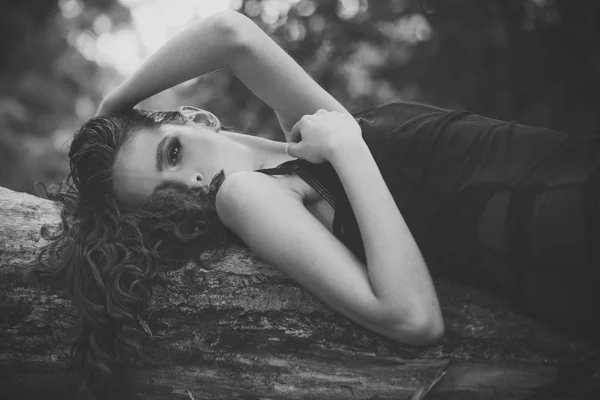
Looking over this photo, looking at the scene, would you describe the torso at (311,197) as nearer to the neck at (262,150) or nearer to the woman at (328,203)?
the woman at (328,203)

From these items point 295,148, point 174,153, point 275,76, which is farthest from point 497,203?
point 174,153

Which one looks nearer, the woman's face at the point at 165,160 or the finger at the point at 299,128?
the finger at the point at 299,128

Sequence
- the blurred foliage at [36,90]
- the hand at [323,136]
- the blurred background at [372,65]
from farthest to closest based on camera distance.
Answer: the blurred foliage at [36,90] < the blurred background at [372,65] < the hand at [323,136]

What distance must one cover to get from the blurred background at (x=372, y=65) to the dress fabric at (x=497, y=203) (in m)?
3.20

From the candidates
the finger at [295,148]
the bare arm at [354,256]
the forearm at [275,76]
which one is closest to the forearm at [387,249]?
the bare arm at [354,256]

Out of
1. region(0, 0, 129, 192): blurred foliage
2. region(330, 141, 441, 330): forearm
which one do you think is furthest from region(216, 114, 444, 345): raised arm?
region(0, 0, 129, 192): blurred foliage

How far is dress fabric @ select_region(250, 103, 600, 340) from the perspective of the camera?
5.33ft

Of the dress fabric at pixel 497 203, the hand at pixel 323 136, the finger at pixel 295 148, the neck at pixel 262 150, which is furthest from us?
the neck at pixel 262 150

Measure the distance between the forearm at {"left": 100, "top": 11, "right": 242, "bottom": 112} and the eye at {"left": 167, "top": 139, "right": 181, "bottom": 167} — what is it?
0.38m

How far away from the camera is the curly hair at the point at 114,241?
193cm

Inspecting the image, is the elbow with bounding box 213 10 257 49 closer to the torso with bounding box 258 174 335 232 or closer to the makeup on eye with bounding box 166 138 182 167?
the makeup on eye with bounding box 166 138 182 167

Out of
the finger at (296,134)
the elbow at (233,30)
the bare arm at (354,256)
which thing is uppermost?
the elbow at (233,30)

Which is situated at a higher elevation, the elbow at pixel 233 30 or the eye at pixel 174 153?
the elbow at pixel 233 30

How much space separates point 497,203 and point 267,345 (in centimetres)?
113
